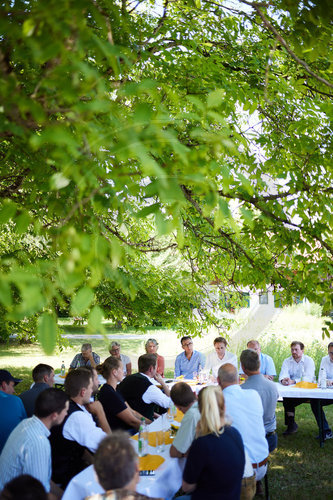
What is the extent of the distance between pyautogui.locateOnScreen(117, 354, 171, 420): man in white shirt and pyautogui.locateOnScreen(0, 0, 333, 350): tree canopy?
0.96m

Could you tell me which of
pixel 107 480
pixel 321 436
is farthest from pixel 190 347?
pixel 107 480

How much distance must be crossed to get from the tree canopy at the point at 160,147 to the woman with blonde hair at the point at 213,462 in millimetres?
1270

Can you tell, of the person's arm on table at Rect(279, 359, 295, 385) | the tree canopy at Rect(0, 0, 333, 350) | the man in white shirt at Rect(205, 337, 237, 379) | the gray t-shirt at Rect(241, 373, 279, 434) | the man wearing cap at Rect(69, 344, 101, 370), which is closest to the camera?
the tree canopy at Rect(0, 0, 333, 350)

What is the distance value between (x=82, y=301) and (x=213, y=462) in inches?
92.2

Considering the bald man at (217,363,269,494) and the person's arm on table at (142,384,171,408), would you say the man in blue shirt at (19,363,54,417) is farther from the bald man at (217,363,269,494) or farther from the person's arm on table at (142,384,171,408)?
the bald man at (217,363,269,494)

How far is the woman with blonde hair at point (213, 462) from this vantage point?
11.5ft

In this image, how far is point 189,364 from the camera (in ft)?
31.2

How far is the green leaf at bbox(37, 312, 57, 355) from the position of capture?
1609mm

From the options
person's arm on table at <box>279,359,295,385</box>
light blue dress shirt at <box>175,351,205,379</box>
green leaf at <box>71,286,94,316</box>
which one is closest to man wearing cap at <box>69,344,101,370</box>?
light blue dress shirt at <box>175,351,205,379</box>

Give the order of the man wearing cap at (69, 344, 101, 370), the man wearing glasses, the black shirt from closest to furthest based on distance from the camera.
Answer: the black shirt < the man wearing glasses < the man wearing cap at (69, 344, 101, 370)

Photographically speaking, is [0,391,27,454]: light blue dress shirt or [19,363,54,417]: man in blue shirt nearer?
[0,391,27,454]: light blue dress shirt

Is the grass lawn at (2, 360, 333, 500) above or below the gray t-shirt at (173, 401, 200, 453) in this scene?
below

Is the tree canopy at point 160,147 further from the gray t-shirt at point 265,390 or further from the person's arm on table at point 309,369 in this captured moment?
the person's arm on table at point 309,369

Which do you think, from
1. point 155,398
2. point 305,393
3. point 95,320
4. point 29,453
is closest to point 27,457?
point 29,453
